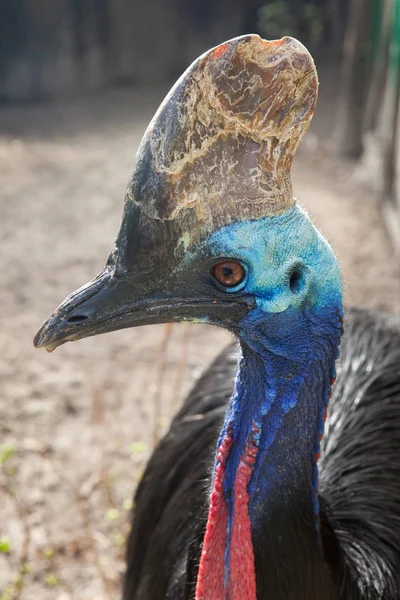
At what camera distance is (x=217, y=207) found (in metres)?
1.21

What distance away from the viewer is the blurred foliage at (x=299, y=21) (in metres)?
6.67

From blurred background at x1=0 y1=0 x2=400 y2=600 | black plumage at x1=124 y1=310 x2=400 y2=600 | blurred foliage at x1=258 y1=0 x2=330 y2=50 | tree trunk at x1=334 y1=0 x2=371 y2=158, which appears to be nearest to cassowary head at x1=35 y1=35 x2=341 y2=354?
blurred background at x1=0 y1=0 x2=400 y2=600

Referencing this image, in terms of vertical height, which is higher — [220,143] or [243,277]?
[220,143]

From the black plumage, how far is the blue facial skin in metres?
0.10

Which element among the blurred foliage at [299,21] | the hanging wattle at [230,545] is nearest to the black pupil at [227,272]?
the hanging wattle at [230,545]

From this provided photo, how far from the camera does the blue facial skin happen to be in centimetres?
132

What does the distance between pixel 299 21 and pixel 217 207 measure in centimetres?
613

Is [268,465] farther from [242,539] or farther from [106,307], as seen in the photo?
[106,307]

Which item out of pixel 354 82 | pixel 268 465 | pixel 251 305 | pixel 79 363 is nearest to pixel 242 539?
pixel 268 465

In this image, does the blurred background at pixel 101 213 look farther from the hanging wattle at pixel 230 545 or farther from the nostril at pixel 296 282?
the hanging wattle at pixel 230 545

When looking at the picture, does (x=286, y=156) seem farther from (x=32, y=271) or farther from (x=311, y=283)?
(x=32, y=271)

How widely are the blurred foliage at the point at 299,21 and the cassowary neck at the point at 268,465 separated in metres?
5.56

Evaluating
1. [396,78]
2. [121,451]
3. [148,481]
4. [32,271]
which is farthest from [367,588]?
[396,78]

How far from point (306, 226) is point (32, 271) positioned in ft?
10.9
